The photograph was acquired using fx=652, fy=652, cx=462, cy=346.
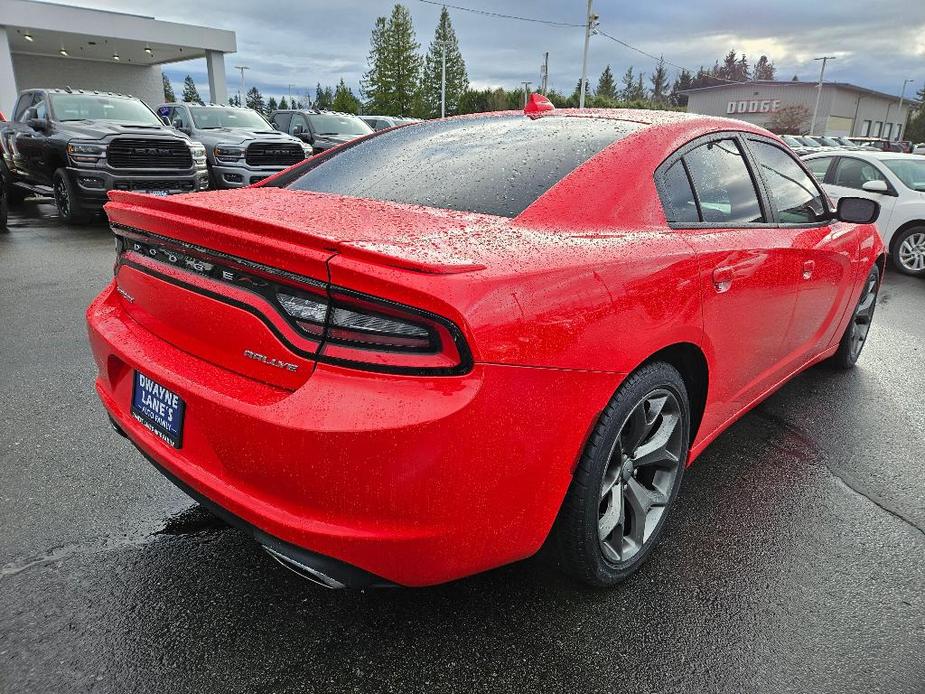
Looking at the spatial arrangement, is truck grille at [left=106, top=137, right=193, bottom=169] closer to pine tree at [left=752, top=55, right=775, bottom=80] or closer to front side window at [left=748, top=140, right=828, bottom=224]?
front side window at [left=748, top=140, right=828, bottom=224]

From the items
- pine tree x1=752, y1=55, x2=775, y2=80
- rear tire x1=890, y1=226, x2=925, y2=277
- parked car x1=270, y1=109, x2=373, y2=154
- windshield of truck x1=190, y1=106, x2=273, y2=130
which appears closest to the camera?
rear tire x1=890, y1=226, x2=925, y2=277

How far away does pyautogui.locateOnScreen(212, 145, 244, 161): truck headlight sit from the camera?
38.1 ft

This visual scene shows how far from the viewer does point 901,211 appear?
8555 mm

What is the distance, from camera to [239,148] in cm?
1161

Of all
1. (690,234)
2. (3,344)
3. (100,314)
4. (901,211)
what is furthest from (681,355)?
(901,211)

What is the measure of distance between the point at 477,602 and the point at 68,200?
32.8ft

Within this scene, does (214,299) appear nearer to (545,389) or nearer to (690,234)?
(545,389)

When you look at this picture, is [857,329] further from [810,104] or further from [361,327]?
[810,104]

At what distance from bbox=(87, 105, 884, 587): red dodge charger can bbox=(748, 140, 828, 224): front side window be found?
0.35m

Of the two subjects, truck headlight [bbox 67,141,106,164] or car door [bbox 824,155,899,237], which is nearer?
car door [bbox 824,155,899,237]

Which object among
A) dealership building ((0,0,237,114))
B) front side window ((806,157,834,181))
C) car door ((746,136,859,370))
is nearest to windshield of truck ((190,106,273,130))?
front side window ((806,157,834,181))

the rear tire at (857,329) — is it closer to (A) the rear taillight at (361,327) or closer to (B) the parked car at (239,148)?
(A) the rear taillight at (361,327)

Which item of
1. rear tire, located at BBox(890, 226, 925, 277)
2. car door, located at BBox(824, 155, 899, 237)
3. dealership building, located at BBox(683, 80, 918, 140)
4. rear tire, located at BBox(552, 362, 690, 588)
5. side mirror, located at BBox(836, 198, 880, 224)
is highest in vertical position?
dealership building, located at BBox(683, 80, 918, 140)

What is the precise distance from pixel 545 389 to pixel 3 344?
14.3 ft
